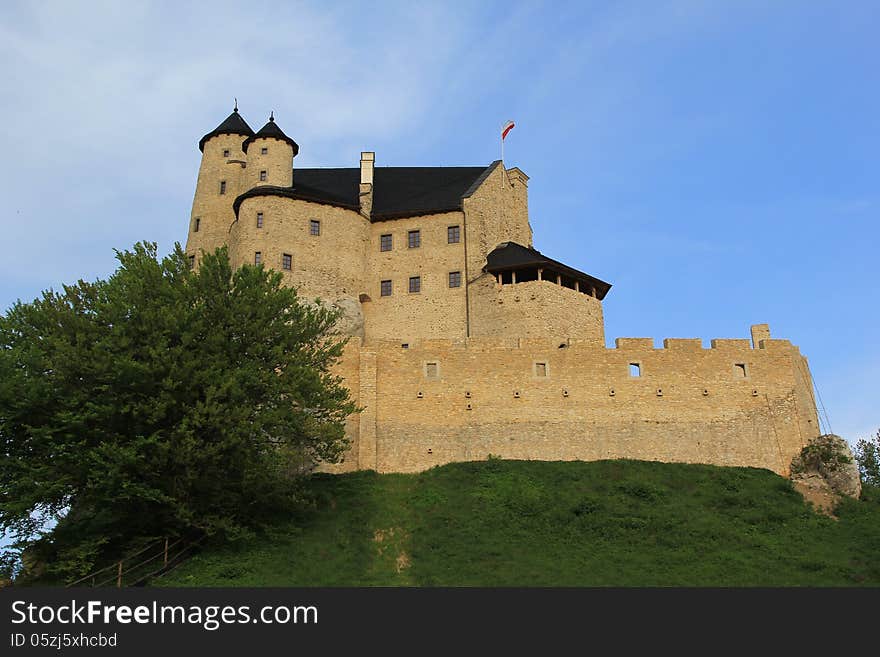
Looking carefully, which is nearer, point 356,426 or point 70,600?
point 70,600

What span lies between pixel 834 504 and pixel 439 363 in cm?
1643

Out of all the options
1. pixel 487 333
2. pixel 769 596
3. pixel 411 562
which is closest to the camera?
pixel 769 596

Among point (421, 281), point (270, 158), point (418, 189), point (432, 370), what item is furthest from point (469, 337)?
point (270, 158)

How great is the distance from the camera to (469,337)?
134 ft

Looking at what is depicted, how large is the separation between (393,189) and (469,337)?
14.0 metres

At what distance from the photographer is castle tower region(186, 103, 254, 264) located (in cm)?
4897

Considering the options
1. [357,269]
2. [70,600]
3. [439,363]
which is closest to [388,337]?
[357,269]

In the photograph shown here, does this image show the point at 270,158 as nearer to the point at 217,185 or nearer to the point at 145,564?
the point at 217,185

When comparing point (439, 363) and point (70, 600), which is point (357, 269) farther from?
point (70, 600)

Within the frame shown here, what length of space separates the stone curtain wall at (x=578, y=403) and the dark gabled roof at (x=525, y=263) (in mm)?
7245

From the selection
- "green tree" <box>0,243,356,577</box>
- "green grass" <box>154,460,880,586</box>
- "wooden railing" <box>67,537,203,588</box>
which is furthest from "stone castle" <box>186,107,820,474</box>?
"wooden railing" <box>67,537,203,588</box>

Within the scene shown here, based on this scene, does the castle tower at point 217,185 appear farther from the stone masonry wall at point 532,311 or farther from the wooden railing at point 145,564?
the wooden railing at point 145,564

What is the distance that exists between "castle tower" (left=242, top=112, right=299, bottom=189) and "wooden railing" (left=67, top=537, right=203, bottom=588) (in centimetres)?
2462

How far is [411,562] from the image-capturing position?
88.7 feet
